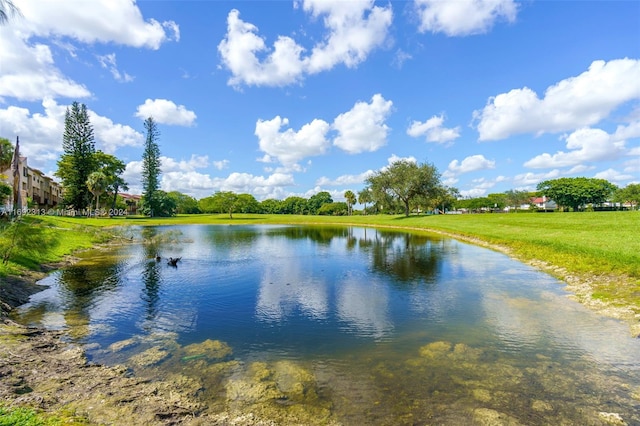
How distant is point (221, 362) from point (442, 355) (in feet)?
22.8

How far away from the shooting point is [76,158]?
84.1 meters

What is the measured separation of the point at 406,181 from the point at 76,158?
87.0 metres

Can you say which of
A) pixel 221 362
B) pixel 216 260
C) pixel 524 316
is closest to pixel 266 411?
pixel 221 362

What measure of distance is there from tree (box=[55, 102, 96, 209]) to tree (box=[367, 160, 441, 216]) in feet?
252

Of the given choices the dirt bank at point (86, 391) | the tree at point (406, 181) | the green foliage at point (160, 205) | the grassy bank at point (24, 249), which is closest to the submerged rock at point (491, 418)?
the dirt bank at point (86, 391)

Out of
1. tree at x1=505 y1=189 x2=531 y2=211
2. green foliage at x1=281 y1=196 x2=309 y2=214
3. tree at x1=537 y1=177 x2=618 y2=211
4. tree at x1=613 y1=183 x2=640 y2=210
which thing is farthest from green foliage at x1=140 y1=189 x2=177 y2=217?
tree at x1=613 y1=183 x2=640 y2=210

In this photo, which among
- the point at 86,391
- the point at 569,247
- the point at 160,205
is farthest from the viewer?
the point at 160,205

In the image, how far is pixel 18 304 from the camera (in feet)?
49.7

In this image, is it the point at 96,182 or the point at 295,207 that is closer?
the point at 96,182

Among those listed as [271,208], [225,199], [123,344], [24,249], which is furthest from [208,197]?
[123,344]

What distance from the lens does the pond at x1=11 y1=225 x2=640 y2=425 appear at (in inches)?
303

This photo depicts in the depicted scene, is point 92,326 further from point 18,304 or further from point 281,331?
point 281,331

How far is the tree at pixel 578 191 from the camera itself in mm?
109375

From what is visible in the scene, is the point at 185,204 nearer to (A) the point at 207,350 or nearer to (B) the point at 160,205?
(B) the point at 160,205
